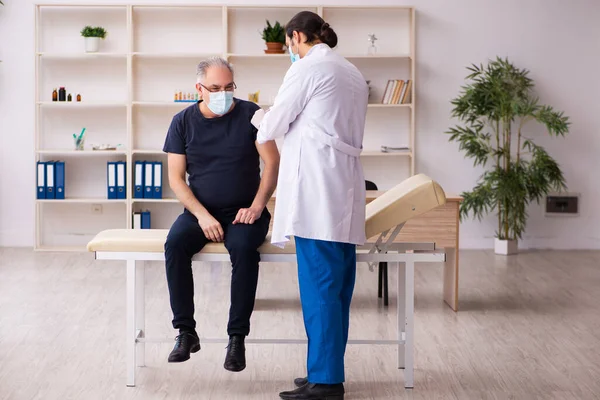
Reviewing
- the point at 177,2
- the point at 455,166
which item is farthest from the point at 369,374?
the point at 177,2

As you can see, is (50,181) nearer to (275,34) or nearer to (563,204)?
(275,34)

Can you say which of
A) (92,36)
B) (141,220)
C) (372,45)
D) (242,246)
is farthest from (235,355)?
(92,36)

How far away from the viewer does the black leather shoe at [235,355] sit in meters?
3.23

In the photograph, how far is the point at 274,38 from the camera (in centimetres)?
654

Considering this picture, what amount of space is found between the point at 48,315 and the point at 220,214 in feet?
4.80

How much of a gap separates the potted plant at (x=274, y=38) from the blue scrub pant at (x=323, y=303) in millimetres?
3638

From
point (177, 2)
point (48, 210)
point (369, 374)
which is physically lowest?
point (369, 374)

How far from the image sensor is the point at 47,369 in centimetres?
354

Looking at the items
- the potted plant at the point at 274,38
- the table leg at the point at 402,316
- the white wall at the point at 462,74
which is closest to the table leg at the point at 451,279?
the table leg at the point at 402,316

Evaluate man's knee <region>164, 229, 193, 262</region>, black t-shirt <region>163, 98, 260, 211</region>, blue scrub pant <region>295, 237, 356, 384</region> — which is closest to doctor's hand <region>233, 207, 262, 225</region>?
black t-shirt <region>163, 98, 260, 211</region>

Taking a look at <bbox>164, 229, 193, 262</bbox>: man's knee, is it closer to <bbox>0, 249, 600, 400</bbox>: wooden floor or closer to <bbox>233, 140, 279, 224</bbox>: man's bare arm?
<bbox>233, 140, 279, 224</bbox>: man's bare arm

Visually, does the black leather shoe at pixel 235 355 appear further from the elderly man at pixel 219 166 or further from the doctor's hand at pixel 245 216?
the doctor's hand at pixel 245 216

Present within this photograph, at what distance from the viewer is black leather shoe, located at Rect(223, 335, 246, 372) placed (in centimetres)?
323

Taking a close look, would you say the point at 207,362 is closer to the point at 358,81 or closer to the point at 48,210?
the point at 358,81
